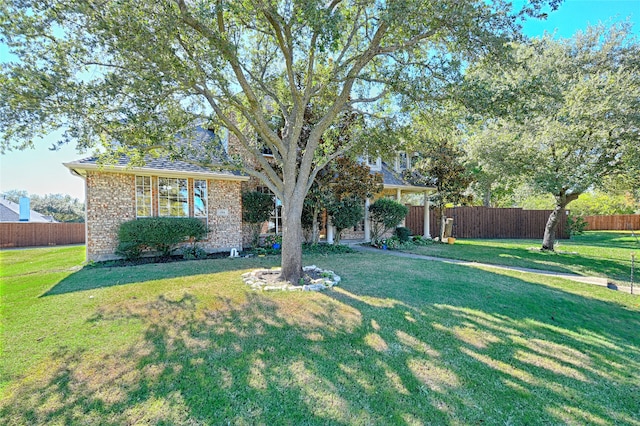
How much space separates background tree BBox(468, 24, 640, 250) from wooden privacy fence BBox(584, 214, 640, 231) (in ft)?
68.5

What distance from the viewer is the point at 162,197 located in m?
10.6

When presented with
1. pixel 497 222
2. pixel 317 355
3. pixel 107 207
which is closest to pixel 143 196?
pixel 107 207

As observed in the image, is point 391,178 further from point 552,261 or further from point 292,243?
point 292,243

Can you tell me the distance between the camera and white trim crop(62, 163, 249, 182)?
8.77 metres

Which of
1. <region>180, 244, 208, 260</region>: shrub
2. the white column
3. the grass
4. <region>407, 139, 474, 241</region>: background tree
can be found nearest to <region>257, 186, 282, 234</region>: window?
the white column

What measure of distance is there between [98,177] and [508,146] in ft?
49.2

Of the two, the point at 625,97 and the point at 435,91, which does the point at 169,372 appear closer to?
the point at 435,91

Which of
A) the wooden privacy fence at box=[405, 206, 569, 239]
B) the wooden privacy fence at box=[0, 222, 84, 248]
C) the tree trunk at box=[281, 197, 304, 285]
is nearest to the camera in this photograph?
the tree trunk at box=[281, 197, 304, 285]

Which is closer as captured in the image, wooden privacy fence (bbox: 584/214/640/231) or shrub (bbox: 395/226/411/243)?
shrub (bbox: 395/226/411/243)

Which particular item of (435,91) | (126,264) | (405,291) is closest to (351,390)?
(405,291)

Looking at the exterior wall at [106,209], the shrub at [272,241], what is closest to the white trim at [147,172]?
the exterior wall at [106,209]

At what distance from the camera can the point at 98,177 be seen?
31.1 feet

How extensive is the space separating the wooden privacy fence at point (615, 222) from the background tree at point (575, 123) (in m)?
20.9

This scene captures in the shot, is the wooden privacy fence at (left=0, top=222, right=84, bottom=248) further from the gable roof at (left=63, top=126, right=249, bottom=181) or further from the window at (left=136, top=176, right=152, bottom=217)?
the window at (left=136, top=176, right=152, bottom=217)
